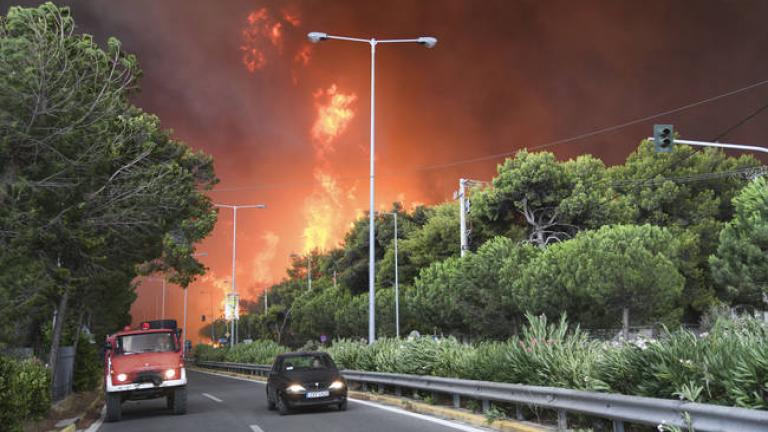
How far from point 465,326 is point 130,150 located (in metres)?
44.4

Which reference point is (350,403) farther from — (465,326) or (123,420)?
(465,326)

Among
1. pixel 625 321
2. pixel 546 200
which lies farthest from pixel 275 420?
pixel 546 200

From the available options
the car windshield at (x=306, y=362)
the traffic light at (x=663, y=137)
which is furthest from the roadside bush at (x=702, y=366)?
the traffic light at (x=663, y=137)

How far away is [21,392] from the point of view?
12164mm

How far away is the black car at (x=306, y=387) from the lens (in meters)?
15.8

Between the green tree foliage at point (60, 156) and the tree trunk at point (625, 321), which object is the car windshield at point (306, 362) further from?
the tree trunk at point (625, 321)

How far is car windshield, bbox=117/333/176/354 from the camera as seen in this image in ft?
60.2

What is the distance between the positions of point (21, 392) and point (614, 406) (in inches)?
379

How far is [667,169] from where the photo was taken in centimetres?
6662

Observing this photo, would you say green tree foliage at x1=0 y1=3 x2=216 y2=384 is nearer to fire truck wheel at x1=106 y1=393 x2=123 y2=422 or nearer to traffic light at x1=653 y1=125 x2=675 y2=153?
fire truck wheel at x1=106 y1=393 x2=123 y2=422

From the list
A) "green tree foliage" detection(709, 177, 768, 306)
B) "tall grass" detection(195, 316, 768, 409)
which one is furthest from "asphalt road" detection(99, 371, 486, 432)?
"green tree foliage" detection(709, 177, 768, 306)

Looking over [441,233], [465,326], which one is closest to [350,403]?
[465,326]

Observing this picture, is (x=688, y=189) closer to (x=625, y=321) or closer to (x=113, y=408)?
(x=625, y=321)

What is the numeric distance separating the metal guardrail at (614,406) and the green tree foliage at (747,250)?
3914cm
